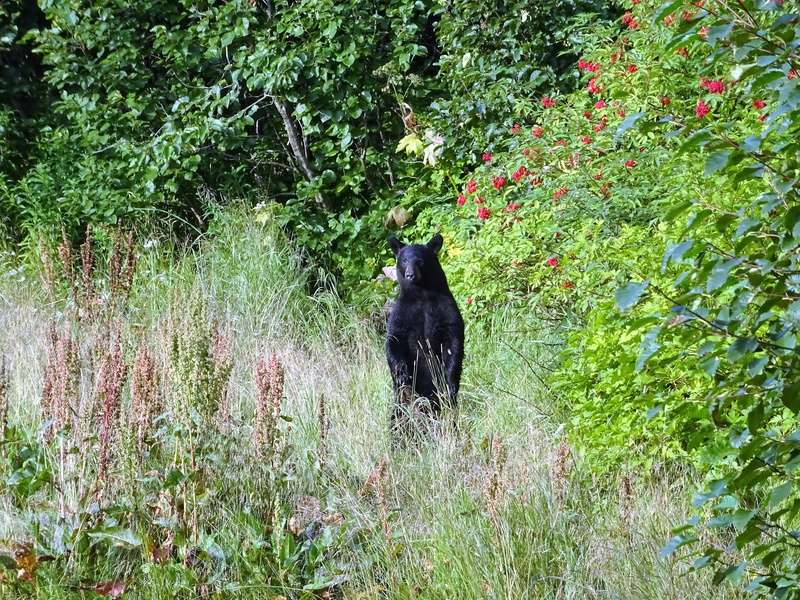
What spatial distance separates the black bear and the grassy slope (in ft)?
0.82

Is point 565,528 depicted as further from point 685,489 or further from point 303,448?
point 303,448

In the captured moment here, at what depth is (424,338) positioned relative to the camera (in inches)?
231

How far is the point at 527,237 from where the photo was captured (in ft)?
26.5

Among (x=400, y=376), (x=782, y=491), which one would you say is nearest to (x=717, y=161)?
(x=782, y=491)

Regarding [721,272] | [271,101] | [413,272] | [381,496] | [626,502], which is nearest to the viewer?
[721,272]

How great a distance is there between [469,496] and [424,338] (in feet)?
5.19

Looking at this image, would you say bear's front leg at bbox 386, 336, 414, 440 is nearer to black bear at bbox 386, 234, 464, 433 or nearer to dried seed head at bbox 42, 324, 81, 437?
black bear at bbox 386, 234, 464, 433

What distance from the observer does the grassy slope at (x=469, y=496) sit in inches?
155

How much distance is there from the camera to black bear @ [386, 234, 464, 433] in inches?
228

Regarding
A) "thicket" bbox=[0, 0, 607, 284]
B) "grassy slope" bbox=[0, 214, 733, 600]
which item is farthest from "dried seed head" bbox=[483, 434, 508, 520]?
"thicket" bbox=[0, 0, 607, 284]

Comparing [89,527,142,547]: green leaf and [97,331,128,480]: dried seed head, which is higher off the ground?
[97,331,128,480]: dried seed head

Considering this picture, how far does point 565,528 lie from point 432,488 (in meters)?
0.62

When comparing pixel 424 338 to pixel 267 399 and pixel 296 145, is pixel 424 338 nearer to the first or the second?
pixel 267 399

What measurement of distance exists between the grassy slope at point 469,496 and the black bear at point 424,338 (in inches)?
9.8
